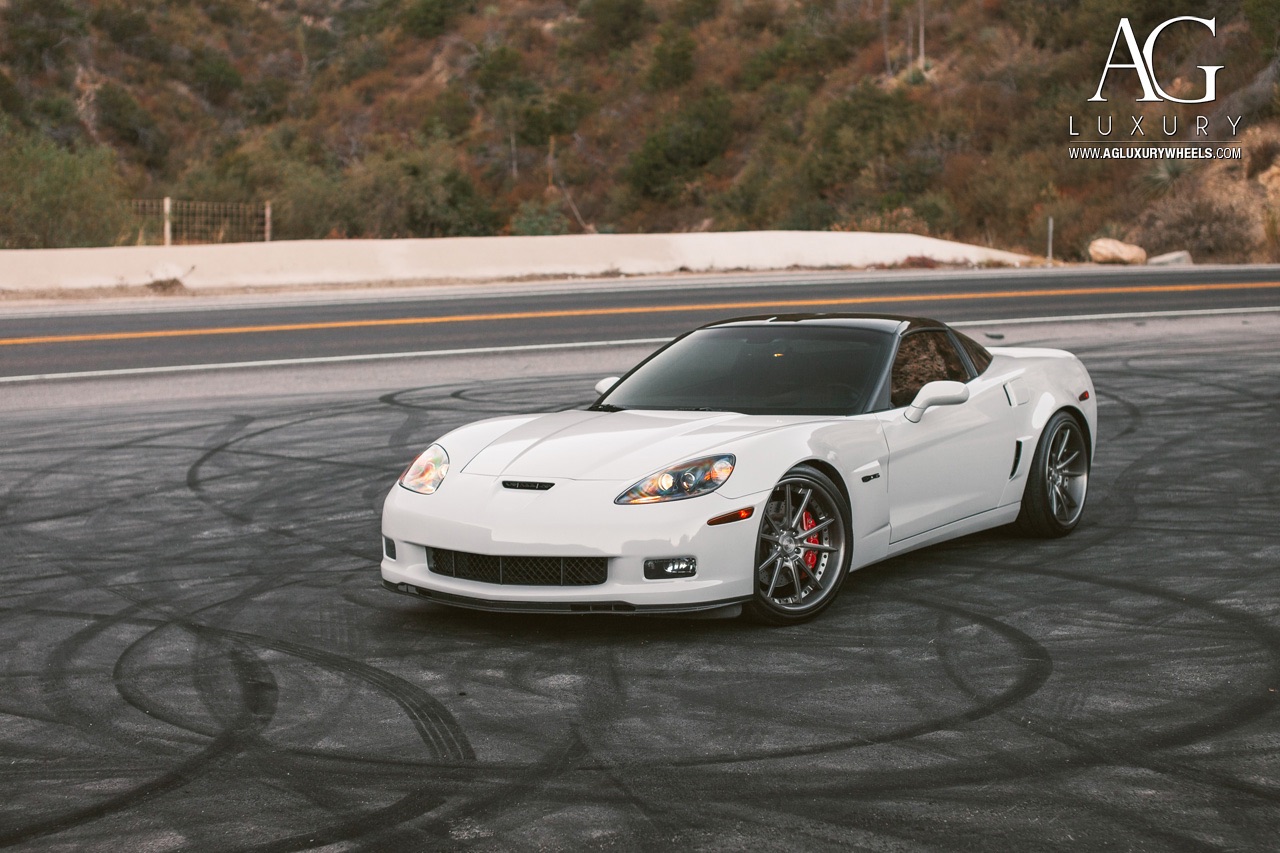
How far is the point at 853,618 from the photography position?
6.41 m

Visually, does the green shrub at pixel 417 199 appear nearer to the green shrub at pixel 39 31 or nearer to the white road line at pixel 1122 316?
the green shrub at pixel 39 31

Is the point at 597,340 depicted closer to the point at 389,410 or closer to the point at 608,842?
the point at 389,410

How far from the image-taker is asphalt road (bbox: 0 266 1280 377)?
58.3 ft

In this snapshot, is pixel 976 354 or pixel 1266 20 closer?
pixel 976 354

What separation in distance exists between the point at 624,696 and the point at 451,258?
24678 millimetres

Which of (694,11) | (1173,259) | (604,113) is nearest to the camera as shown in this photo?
(1173,259)

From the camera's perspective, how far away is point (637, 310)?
22.3 meters

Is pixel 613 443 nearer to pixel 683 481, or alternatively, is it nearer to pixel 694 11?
pixel 683 481

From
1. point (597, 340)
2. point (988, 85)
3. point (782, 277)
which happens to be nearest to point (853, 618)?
point (597, 340)

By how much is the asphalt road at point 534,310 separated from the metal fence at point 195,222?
32.2 ft

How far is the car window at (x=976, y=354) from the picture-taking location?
802 cm

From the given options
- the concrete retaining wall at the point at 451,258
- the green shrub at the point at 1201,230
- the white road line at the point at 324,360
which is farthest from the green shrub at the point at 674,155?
the white road line at the point at 324,360

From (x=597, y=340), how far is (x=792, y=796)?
47.1ft

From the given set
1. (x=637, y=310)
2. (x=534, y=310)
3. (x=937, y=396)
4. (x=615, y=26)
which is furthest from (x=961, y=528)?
(x=615, y=26)
